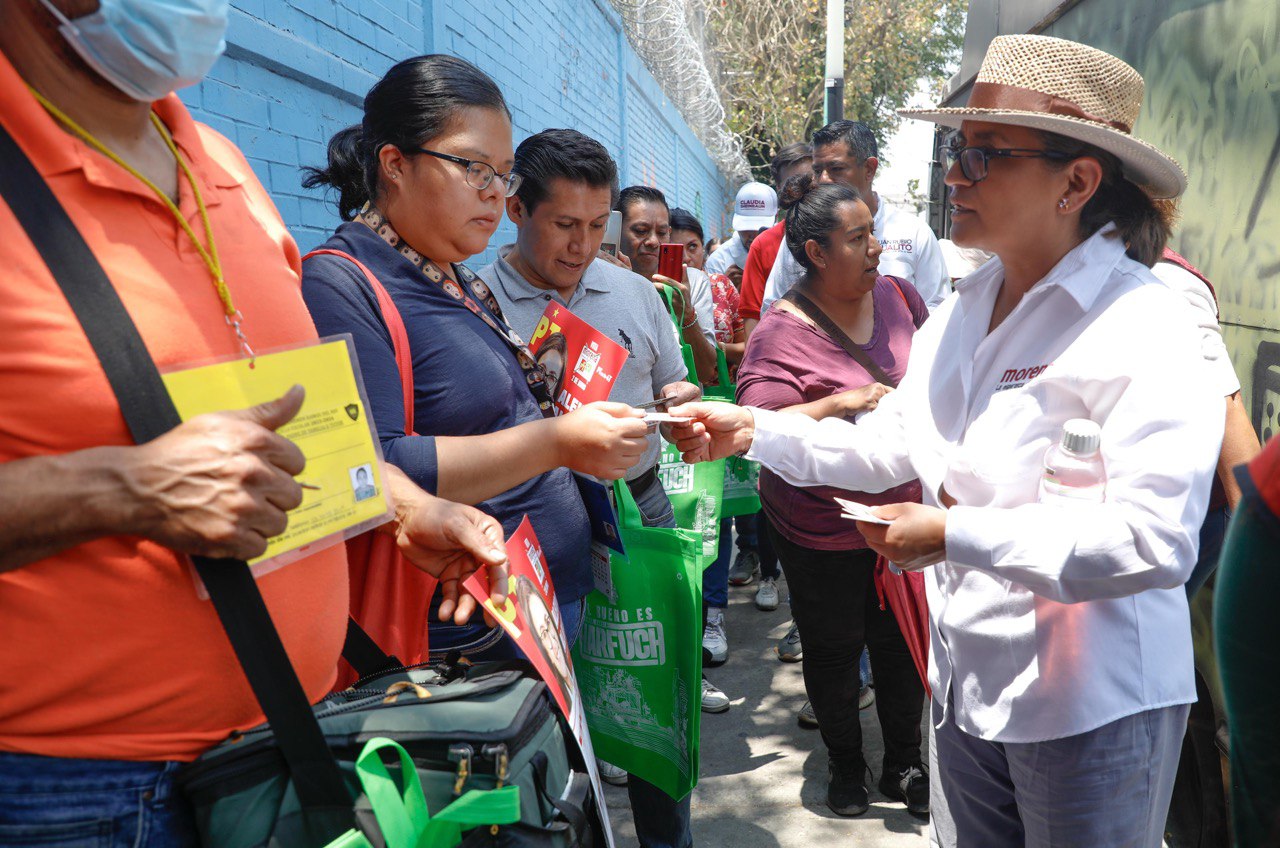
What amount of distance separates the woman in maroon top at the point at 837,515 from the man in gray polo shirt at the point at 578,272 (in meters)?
0.46

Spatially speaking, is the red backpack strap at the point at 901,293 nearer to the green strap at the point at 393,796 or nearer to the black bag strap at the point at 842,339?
the black bag strap at the point at 842,339

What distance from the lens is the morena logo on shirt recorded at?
177 cm

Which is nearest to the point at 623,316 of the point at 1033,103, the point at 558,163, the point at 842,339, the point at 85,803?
the point at 558,163

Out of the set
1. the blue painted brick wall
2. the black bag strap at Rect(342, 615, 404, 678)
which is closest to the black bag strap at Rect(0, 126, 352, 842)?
the black bag strap at Rect(342, 615, 404, 678)

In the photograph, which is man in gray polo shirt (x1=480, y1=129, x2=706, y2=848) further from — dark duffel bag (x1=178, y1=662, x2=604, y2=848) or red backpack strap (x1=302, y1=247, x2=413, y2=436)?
dark duffel bag (x1=178, y1=662, x2=604, y2=848)

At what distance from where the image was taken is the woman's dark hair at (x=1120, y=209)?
1.83 meters

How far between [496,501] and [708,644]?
280 cm

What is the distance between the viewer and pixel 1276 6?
2.66m

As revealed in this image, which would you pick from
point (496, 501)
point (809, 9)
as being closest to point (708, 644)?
point (496, 501)

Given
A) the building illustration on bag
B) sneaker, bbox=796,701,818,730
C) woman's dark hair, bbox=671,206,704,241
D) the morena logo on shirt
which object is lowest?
sneaker, bbox=796,701,818,730

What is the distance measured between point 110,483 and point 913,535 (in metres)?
1.27

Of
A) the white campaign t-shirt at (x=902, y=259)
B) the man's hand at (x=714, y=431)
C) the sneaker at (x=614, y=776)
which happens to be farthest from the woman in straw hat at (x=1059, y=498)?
the white campaign t-shirt at (x=902, y=259)

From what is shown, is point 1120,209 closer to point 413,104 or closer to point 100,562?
point 413,104

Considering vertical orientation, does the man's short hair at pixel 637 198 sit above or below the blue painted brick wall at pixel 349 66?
below
